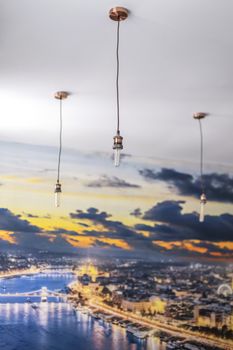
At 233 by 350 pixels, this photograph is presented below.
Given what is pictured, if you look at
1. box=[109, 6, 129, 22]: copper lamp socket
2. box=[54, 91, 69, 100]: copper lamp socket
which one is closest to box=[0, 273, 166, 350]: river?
box=[54, 91, 69, 100]: copper lamp socket

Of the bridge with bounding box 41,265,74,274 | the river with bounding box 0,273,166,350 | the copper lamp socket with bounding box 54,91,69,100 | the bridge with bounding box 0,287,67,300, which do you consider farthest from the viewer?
the bridge with bounding box 41,265,74,274

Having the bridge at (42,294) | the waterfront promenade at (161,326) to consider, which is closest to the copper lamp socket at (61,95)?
the bridge at (42,294)

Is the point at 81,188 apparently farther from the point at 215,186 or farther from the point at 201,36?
the point at 201,36

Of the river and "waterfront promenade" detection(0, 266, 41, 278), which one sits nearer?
the river

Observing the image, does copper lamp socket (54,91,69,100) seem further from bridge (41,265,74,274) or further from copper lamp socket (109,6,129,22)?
bridge (41,265,74,274)

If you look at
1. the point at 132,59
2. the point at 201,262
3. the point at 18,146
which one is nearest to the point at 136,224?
the point at 201,262

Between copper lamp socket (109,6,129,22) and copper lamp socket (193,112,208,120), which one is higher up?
copper lamp socket (109,6,129,22)

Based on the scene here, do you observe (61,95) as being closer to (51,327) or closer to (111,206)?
(111,206)

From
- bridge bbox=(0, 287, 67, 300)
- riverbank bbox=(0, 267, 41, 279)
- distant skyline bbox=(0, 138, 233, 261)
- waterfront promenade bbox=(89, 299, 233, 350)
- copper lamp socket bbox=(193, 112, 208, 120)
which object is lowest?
waterfront promenade bbox=(89, 299, 233, 350)
